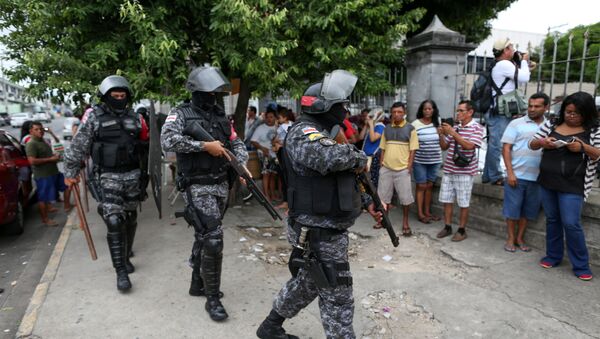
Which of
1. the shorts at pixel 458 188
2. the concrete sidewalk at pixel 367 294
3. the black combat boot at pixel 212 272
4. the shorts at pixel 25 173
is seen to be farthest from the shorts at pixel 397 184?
the shorts at pixel 25 173

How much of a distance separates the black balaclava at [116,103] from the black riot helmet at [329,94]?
6.93 ft

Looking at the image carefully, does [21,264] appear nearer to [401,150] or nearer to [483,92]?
[401,150]

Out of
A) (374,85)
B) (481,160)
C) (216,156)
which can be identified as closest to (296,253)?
(216,156)

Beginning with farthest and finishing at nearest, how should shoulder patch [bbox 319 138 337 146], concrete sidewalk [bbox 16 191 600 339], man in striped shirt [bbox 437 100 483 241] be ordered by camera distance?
man in striped shirt [bbox 437 100 483 241], concrete sidewalk [bbox 16 191 600 339], shoulder patch [bbox 319 138 337 146]

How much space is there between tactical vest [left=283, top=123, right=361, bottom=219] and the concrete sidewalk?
1.05 meters

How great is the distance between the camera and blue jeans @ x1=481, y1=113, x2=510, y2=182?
5.02m

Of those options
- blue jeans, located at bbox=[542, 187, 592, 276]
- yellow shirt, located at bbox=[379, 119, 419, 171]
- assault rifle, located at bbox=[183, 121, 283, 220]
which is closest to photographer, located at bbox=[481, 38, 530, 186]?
yellow shirt, located at bbox=[379, 119, 419, 171]

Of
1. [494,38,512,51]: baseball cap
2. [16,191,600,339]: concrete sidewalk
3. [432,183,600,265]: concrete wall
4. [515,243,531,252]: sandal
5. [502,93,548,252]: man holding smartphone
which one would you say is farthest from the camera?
[494,38,512,51]: baseball cap

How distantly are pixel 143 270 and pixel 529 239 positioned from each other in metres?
4.02

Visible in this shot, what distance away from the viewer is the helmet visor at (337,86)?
7.98 feet

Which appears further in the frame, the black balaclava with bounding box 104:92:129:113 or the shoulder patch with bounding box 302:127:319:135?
the black balaclava with bounding box 104:92:129:113

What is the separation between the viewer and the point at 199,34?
532 centimetres

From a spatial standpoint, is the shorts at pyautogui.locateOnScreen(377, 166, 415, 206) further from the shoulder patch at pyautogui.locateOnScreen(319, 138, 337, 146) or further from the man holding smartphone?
the shoulder patch at pyautogui.locateOnScreen(319, 138, 337, 146)

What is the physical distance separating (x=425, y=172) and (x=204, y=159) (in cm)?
327
